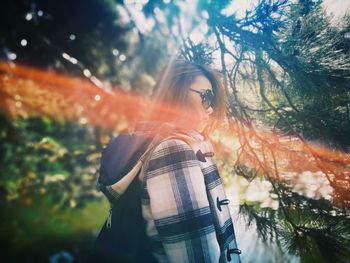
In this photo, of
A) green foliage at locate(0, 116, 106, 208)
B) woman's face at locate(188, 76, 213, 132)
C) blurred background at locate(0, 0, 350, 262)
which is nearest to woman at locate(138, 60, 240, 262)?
woman's face at locate(188, 76, 213, 132)

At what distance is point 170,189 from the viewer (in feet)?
2.50

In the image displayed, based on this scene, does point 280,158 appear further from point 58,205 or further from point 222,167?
point 58,205

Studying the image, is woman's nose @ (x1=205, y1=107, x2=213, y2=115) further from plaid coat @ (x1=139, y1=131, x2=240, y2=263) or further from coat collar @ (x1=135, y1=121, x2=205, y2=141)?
plaid coat @ (x1=139, y1=131, x2=240, y2=263)

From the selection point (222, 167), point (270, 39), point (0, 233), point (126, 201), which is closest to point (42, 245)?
point (0, 233)

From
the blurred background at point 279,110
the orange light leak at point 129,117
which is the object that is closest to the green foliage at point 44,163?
the orange light leak at point 129,117

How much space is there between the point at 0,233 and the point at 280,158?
119 inches

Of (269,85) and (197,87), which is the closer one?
(197,87)

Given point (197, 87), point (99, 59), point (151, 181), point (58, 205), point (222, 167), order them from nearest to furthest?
point (151, 181)
point (197, 87)
point (222, 167)
point (58, 205)
point (99, 59)

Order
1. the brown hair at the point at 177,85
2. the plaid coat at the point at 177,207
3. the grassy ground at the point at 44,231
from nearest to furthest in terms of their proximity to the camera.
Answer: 1. the plaid coat at the point at 177,207
2. the brown hair at the point at 177,85
3. the grassy ground at the point at 44,231

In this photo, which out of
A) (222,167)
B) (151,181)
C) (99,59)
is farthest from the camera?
(99,59)

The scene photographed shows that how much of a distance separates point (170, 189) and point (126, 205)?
188mm

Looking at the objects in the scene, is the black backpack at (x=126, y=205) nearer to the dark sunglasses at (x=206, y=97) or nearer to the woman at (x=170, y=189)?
the woman at (x=170, y=189)

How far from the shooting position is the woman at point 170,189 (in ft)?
2.47

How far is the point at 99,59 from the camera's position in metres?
3.02
